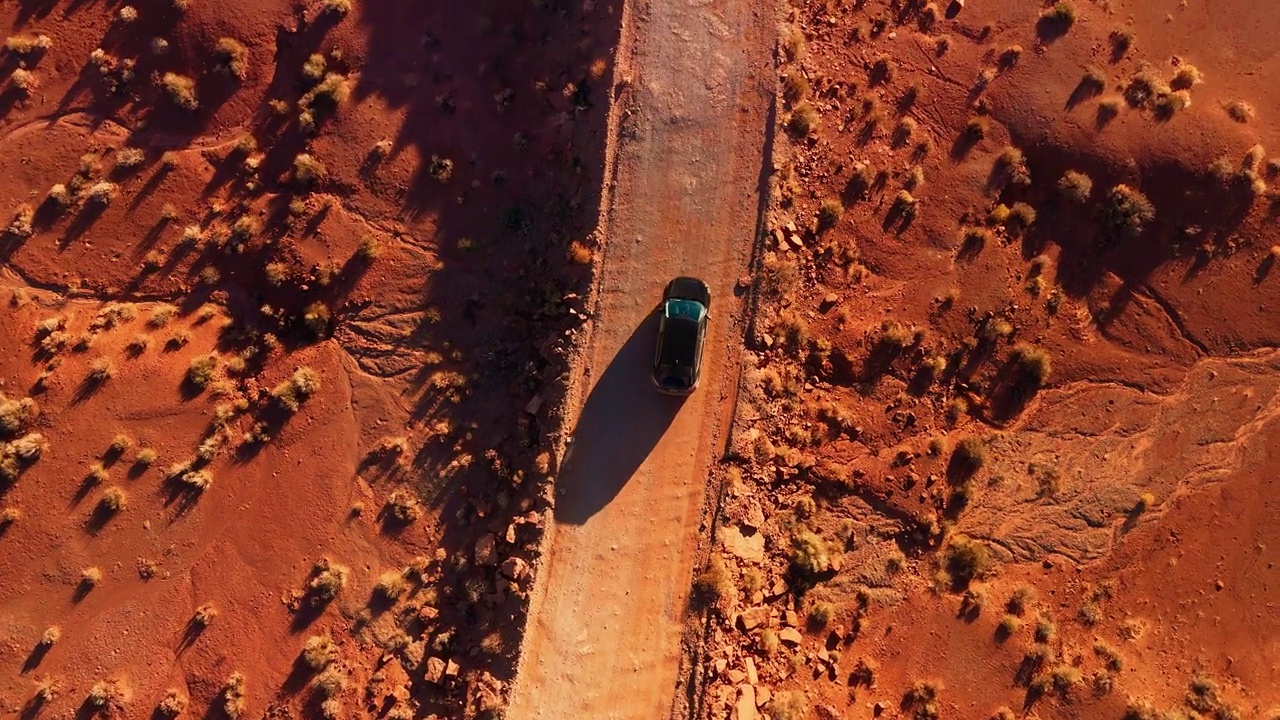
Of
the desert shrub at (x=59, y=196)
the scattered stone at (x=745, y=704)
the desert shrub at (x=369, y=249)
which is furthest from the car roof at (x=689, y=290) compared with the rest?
the desert shrub at (x=59, y=196)

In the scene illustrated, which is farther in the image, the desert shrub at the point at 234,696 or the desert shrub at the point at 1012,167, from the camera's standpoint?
the desert shrub at the point at 1012,167

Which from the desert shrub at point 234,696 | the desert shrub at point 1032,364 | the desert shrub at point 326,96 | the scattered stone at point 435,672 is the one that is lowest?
the desert shrub at point 234,696

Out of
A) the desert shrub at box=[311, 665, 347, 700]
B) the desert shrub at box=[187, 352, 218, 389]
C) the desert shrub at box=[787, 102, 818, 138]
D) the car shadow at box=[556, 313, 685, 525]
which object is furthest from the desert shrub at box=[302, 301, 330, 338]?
the desert shrub at box=[787, 102, 818, 138]

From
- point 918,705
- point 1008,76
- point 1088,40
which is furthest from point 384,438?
point 1088,40

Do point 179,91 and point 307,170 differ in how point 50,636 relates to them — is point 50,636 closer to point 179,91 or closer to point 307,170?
point 307,170

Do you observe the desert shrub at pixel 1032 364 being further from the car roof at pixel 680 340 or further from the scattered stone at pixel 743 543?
the car roof at pixel 680 340

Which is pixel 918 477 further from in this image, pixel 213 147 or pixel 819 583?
pixel 213 147
